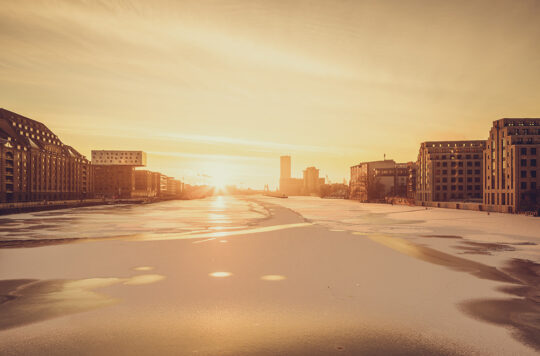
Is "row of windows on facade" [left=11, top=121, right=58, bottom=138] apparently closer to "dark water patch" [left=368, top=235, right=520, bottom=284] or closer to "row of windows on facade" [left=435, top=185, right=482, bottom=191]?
"dark water patch" [left=368, top=235, right=520, bottom=284]

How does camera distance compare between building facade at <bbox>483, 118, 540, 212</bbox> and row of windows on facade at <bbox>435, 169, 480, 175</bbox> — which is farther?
row of windows on facade at <bbox>435, 169, 480, 175</bbox>

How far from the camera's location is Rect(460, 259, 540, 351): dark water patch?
9.93 metres

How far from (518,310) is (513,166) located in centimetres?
9502

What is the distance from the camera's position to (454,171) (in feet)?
444

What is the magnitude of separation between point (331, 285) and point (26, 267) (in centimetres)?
1542

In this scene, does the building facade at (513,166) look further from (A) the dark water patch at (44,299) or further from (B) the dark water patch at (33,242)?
(A) the dark water patch at (44,299)

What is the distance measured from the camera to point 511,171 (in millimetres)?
90688

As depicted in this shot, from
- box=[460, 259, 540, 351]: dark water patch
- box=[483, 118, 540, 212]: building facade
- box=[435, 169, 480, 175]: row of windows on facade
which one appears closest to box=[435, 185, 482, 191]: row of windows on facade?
box=[435, 169, 480, 175]: row of windows on facade

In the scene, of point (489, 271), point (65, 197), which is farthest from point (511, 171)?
point (65, 197)

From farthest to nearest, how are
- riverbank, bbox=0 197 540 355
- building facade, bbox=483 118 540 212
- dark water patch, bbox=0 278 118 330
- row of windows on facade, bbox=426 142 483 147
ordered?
row of windows on facade, bbox=426 142 483 147 < building facade, bbox=483 118 540 212 < dark water patch, bbox=0 278 118 330 < riverbank, bbox=0 197 540 355

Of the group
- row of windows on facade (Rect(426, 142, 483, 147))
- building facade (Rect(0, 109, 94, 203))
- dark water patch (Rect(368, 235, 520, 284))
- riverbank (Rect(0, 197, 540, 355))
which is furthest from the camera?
row of windows on facade (Rect(426, 142, 483, 147))

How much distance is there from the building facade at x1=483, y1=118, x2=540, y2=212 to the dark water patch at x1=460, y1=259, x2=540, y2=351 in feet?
260

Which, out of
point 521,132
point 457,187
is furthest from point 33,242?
point 457,187

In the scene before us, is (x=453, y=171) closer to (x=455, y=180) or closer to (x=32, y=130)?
(x=455, y=180)
